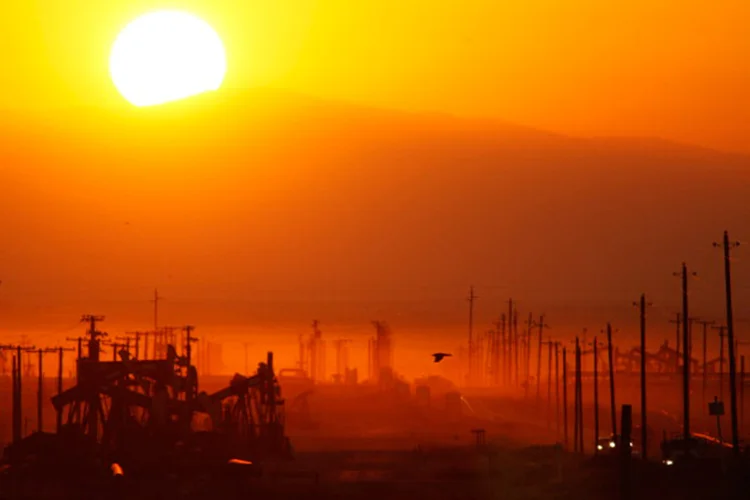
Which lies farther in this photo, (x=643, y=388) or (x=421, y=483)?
(x=643, y=388)

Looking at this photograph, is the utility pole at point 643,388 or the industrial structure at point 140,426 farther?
the utility pole at point 643,388

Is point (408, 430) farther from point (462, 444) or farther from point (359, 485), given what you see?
point (359, 485)

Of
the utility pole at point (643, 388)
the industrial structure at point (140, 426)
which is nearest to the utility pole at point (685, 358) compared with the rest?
the utility pole at point (643, 388)

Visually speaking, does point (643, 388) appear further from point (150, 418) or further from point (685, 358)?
point (150, 418)

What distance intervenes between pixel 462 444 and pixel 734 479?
4443cm

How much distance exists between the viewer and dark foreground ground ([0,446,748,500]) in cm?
7031

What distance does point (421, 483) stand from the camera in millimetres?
77875

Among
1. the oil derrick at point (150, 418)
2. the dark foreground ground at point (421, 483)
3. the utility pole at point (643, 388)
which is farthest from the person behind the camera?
the utility pole at point (643, 388)

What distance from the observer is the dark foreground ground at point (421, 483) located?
231ft

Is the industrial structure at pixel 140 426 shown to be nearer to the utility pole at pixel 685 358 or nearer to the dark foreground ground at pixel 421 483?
the dark foreground ground at pixel 421 483

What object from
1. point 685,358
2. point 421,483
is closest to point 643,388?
point 685,358

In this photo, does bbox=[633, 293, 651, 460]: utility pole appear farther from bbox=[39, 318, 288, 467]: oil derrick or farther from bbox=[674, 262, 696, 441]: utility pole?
bbox=[39, 318, 288, 467]: oil derrick

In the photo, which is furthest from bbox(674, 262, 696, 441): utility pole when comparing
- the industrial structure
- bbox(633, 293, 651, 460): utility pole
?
the industrial structure

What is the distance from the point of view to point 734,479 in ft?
230
